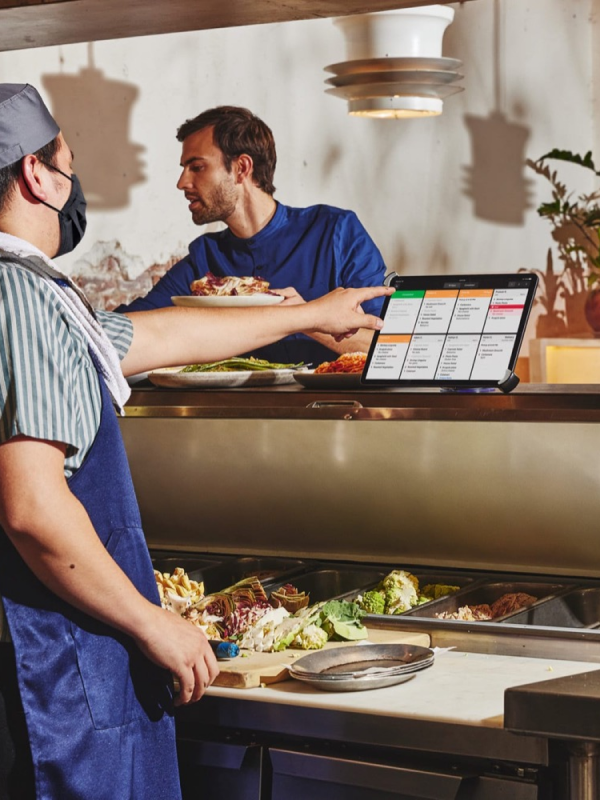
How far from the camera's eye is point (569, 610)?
6.91 feet

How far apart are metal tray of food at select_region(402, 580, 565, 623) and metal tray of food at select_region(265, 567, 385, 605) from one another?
0.23 metres

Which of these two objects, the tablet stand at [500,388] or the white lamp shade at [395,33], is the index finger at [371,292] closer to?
the tablet stand at [500,388]

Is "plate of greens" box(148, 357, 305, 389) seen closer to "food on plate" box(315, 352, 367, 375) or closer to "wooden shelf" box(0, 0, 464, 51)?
"food on plate" box(315, 352, 367, 375)

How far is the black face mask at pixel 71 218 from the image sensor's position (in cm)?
168

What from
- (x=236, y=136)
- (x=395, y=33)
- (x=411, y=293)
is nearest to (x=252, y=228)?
(x=236, y=136)

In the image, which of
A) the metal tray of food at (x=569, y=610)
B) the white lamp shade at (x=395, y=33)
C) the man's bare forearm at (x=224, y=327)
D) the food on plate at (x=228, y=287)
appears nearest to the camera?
the man's bare forearm at (x=224, y=327)

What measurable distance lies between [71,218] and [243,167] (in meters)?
2.50

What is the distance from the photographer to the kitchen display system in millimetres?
2100

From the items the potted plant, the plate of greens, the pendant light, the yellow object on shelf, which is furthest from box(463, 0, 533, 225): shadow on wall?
the plate of greens

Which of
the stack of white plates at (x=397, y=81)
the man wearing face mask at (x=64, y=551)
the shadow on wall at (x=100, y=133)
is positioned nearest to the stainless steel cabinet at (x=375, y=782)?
the man wearing face mask at (x=64, y=551)

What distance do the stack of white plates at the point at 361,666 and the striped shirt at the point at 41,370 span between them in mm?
514

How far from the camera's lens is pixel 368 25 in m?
3.72

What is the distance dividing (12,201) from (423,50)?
245cm

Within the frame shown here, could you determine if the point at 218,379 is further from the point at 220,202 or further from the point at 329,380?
the point at 220,202
